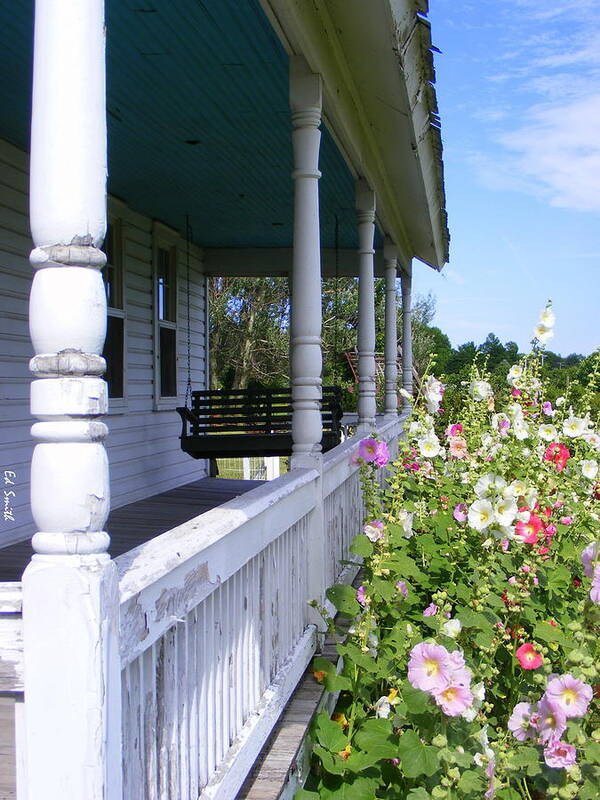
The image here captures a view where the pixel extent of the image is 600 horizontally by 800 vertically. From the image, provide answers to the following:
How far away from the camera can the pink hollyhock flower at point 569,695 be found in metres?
2.13

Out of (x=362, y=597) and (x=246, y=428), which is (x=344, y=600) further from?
(x=246, y=428)

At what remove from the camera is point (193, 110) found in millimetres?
5074

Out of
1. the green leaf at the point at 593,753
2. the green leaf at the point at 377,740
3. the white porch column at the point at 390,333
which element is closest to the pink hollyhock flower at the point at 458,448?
the green leaf at the point at 377,740

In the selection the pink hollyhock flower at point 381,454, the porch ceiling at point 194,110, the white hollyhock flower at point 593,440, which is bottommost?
the pink hollyhock flower at point 381,454

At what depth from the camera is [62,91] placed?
139 centimetres

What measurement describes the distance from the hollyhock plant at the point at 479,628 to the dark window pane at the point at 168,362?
4.79 m

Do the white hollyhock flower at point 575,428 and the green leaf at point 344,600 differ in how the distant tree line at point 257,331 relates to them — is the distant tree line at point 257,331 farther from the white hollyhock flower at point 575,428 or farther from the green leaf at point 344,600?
the green leaf at point 344,600

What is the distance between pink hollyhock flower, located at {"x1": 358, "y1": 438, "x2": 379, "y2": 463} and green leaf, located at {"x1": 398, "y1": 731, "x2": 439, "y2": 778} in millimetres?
1504

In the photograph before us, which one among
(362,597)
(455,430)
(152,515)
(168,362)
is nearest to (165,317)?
(168,362)

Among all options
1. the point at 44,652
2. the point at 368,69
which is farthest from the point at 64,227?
the point at 368,69

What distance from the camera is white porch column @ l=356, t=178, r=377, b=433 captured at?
588 centimetres

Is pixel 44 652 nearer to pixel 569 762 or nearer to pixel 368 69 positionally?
pixel 569 762

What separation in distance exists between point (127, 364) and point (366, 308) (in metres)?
2.50

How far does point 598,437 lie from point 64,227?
3.03m
